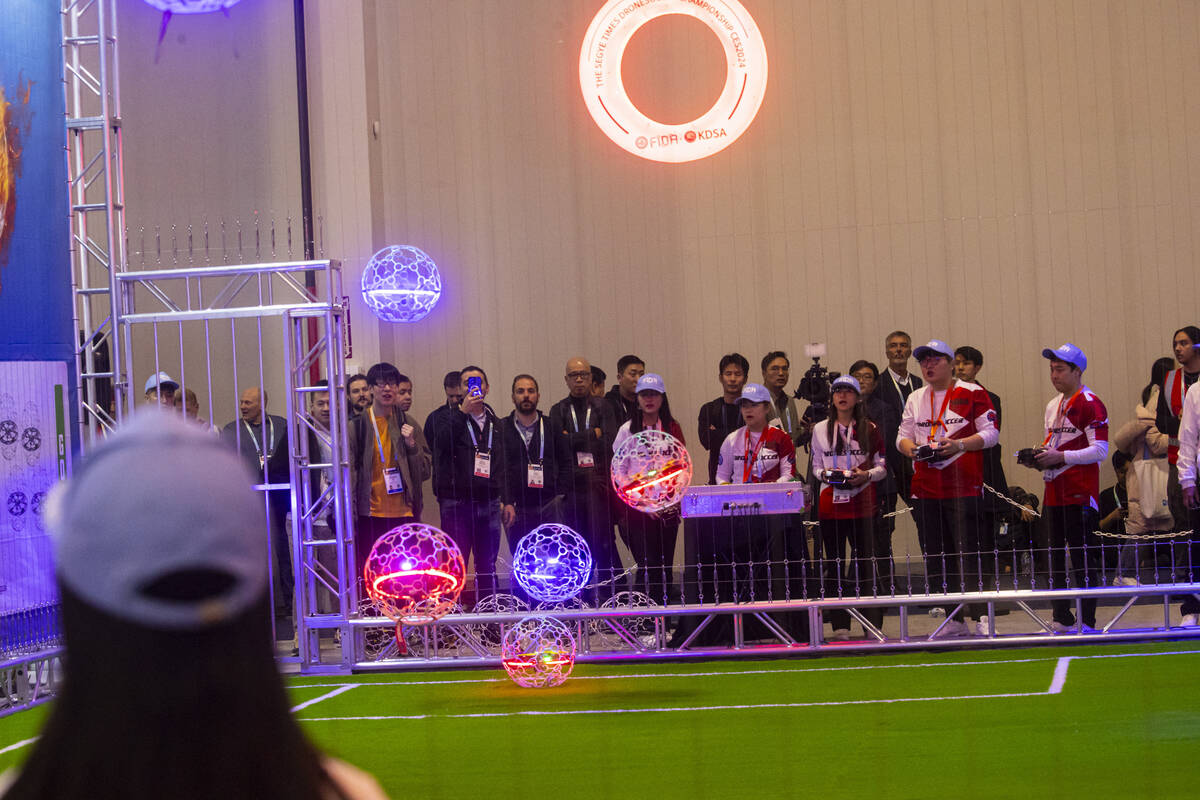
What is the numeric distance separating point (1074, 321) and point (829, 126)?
2.36 metres

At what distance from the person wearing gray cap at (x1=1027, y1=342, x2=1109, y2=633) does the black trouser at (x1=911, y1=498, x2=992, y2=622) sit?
0.40m

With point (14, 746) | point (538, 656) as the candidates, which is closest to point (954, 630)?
point (538, 656)

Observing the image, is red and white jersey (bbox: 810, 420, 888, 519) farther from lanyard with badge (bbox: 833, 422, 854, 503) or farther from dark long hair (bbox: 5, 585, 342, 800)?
dark long hair (bbox: 5, 585, 342, 800)

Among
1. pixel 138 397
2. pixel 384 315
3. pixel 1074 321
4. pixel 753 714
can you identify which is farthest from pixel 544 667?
pixel 1074 321

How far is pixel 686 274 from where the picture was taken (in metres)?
10.6

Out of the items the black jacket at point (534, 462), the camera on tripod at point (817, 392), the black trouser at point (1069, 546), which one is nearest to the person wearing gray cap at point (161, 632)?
the black trouser at point (1069, 546)

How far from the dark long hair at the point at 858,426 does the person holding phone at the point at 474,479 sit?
194 centimetres

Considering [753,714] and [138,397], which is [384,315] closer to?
[138,397]

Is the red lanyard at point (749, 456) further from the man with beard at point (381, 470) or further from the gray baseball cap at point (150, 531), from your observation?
the gray baseball cap at point (150, 531)

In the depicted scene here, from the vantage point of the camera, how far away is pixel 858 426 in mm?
7488

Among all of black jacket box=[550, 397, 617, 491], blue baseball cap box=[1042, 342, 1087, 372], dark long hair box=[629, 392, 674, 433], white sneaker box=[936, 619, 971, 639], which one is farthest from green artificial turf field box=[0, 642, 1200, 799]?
blue baseball cap box=[1042, 342, 1087, 372]

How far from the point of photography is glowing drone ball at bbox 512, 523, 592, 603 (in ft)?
22.5

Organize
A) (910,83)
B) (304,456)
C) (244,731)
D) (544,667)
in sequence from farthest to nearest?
(910,83) < (304,456) < (544,667) < (244,731)

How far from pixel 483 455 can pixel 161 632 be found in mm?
7232
